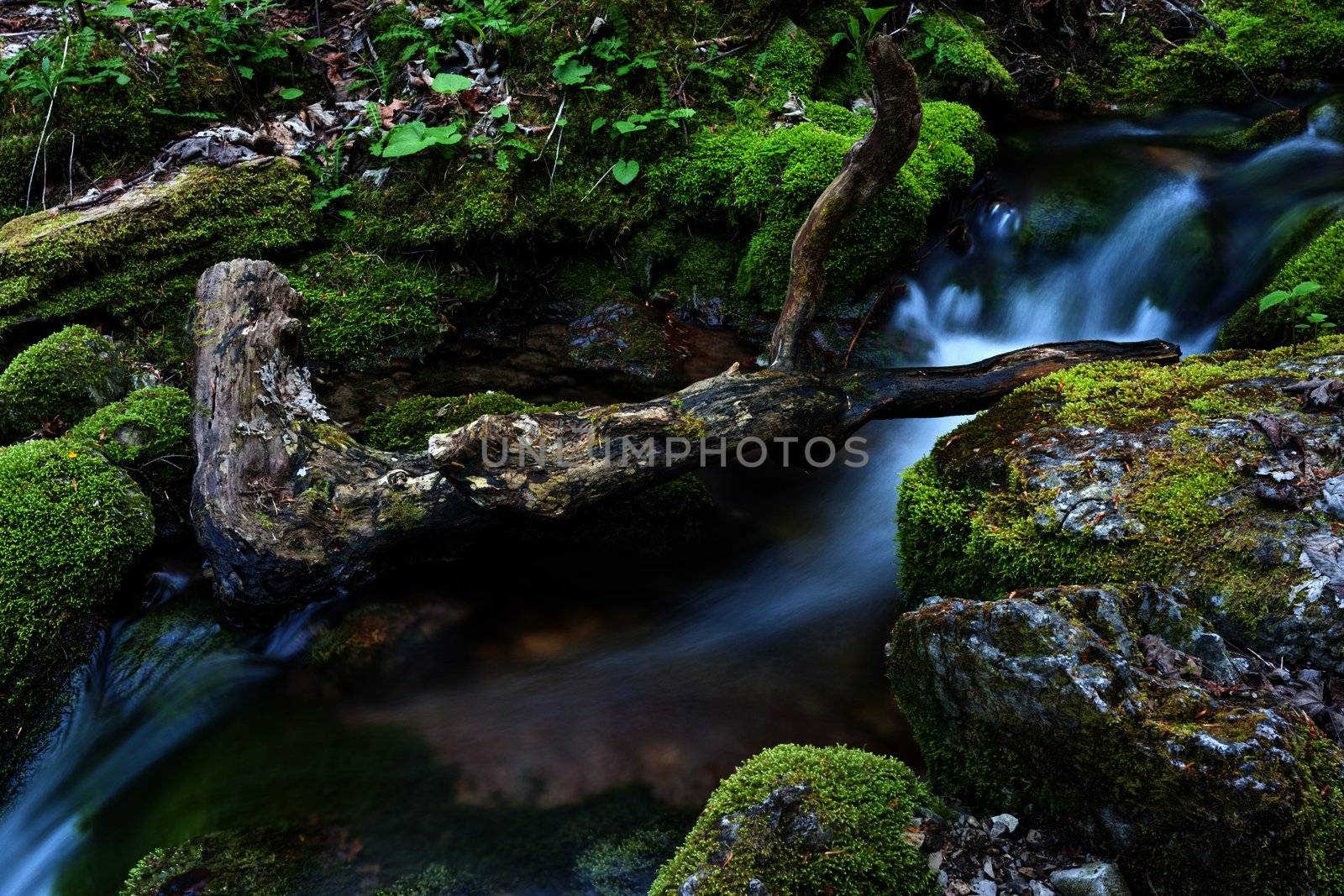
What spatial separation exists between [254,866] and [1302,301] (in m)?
6.26

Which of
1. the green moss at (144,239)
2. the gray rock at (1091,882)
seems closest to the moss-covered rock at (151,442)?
the green moss at (144,239)

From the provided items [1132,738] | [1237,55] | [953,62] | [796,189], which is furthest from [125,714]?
[1237,55]

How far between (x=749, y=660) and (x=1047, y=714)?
181 centimetres

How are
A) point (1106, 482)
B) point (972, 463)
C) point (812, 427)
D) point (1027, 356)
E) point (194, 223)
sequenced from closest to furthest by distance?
point (1106, 482) → point (972, 463) → point (812, 427) → point (1027, 356) → point (194, 223)

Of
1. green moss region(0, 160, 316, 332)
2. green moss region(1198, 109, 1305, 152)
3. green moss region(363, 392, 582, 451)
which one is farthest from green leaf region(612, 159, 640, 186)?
green moss region(1198, 109, 1305, 152)

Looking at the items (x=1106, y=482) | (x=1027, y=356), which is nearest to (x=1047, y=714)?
(x=1106, y=482)

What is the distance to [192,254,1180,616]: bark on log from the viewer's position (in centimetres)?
379

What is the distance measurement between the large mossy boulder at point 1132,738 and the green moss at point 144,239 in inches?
217

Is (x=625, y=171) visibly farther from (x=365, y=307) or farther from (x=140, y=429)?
(x=140, y=429)

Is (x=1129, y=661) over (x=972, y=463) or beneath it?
beneath

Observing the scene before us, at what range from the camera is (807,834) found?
2402 millimetres

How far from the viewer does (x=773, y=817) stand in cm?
245

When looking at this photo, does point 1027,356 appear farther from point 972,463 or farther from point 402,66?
point 402,66

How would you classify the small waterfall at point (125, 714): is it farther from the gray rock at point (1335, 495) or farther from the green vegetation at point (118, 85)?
the gray rock at point (1335, 495)
